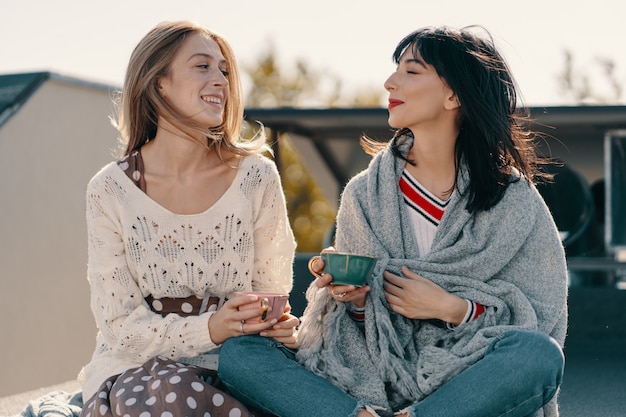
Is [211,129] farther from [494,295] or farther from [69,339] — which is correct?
[69,339]

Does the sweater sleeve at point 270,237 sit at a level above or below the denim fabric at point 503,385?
above

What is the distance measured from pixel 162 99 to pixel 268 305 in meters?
0.77

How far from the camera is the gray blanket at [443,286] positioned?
230 cm

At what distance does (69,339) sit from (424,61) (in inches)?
203

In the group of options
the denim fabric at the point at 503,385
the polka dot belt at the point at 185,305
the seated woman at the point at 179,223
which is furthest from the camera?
the polka dot belt at the point at 185,305

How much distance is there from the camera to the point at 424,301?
234cm

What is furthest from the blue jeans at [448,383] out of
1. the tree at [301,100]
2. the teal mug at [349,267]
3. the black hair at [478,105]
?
the tree at [301,100]

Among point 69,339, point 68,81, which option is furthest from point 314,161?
point 69,339

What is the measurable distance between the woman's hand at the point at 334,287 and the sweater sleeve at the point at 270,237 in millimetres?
305

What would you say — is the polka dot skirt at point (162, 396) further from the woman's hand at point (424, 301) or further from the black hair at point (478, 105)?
the black hair at point (478, 105)

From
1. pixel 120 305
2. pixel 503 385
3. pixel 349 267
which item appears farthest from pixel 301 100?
pixel 503 385

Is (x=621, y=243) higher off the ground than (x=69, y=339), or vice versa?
(x=621, y=243)

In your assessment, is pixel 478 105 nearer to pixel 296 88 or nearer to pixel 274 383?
pixel 274 383

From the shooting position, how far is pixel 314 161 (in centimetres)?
613
